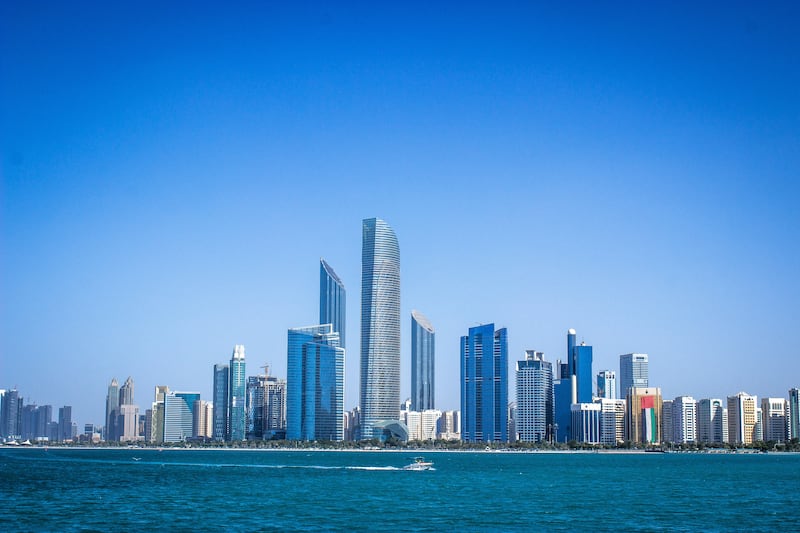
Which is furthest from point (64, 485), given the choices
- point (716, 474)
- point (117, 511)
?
point (716, 474)

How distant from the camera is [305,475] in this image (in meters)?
114

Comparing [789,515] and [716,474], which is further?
[716,474]

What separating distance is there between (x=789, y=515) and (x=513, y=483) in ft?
124

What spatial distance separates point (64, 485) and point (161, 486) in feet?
28.8

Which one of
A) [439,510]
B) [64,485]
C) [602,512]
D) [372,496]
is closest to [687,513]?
[602,512]

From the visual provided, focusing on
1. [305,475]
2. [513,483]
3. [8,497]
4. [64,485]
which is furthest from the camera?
[305,475]

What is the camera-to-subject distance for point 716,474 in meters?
122

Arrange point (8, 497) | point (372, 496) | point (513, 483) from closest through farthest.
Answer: point (8, 497) → point (372, 496) → point (513, 483)

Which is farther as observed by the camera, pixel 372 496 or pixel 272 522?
pixel 372 496

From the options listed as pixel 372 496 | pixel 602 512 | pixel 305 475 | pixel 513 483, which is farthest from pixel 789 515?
pixel 305 475

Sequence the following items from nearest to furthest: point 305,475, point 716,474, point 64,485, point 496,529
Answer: point 496,529 → point 64,485 → point 305,475 → point 716,474

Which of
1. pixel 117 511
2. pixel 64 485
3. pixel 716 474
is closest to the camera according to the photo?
pixel 117 511

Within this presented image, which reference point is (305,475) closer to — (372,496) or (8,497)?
(372,496)

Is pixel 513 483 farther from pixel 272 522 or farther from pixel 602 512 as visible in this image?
pixel 272 522
